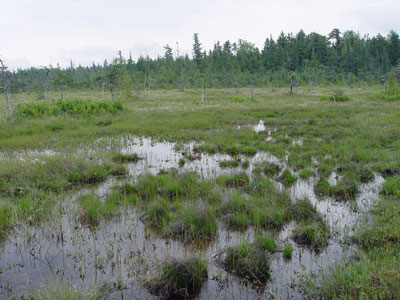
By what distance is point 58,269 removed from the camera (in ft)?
16.3

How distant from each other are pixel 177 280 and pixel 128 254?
1.29 metres

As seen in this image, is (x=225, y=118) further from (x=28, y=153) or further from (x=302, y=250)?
(x=302, y=250)

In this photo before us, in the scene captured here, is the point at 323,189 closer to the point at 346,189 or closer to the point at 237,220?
the point at 346,189

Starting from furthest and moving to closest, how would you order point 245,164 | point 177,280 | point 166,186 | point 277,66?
point 277,66 → point 245,164 → point 166,186 → point 177,280

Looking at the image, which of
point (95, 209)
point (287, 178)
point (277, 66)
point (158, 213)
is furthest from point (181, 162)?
point (277, 66)

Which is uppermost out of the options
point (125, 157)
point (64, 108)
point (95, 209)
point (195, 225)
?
point (64, 108)

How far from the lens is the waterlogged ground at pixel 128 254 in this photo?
4.52m

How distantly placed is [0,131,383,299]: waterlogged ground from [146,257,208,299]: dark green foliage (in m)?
0.15

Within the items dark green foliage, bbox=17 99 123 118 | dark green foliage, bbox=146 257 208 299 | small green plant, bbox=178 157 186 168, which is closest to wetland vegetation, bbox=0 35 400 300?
Answer: dark green foliage, bbox=146 257 208 299

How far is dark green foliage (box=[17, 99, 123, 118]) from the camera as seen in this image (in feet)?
70.3

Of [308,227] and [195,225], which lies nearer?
[308,227]

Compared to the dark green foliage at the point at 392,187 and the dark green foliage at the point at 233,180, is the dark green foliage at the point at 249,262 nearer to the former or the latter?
the dark green foliage at the point at 233,180

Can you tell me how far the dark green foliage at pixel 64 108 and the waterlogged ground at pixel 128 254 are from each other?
55.3 ft

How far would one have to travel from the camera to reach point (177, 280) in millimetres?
4492
